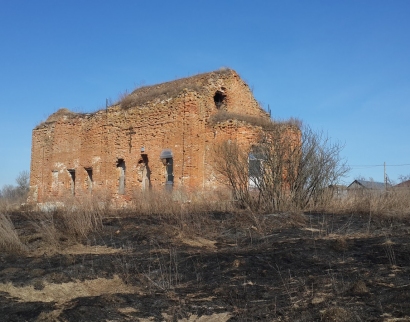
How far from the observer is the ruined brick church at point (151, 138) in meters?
16.3

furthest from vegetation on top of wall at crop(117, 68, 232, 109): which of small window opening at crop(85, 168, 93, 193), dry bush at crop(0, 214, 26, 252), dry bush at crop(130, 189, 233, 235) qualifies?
dry bush at crop(0, 214, 26, 252)

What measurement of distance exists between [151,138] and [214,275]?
12577 mm

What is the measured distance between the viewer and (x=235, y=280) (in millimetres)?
5230

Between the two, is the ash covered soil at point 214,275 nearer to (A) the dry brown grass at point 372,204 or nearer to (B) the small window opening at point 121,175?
(A) the dry brown grass at point 372,204

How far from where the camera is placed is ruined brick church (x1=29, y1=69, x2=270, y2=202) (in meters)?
16.3

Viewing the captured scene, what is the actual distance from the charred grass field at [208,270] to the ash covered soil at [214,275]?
0.05 ft

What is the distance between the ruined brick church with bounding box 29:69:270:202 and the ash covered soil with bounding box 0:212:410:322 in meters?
6.45

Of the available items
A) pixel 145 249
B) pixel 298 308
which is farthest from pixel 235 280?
pixel 145 249

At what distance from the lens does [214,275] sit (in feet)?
18.1

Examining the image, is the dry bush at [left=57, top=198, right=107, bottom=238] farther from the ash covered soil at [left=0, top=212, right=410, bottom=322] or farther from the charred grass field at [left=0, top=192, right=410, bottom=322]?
the ash covered soil at [left=0, top=212, right=410, bottom=322]

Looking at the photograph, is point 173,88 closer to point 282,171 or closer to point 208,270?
point 282,171

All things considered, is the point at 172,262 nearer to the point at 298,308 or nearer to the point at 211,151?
the point at 298,308

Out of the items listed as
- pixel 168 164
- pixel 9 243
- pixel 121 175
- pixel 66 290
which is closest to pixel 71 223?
pixel 9 243

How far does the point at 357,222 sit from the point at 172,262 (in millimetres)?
4713
